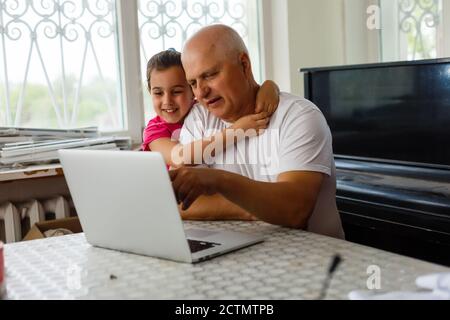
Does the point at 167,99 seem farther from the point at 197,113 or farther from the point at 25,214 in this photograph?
the point at 25,214

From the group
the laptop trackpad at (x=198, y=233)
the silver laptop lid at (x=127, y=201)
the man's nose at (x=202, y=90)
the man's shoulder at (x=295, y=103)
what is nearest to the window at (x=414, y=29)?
the man's shoulder at (x=295, y=103)

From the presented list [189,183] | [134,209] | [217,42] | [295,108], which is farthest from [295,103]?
[134,209]

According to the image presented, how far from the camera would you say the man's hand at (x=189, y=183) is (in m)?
1.21

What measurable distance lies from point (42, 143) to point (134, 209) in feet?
5.31

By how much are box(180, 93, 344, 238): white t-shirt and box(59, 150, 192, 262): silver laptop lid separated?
0.50m

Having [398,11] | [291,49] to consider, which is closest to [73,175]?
[291,49]

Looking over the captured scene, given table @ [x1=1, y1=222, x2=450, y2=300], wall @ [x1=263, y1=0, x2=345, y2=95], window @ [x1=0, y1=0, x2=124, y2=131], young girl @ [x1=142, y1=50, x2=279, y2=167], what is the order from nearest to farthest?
table @ [x1=1, y1=222, x2=450, y2=300]
young girl @ [x1=142, y1=50, x2=279, y2=167]
window @ [x1=0, y1=0, x2=124, y2=131]
wall @ [x1=263, y1=0, x2=345, y2=95]

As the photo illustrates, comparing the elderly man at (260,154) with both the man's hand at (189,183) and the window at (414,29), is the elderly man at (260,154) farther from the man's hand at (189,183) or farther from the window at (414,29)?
the window at (414,29)

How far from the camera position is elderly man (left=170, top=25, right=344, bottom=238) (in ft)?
4.52

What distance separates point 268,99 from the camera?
167 cm

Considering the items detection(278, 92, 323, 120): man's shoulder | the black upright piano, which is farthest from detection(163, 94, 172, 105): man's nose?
the black upright piano

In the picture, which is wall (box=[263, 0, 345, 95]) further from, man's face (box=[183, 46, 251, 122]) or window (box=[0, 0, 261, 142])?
man's face (box=[183, 46, 251, 122])

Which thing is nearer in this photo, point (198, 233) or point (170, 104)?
point (198, 233)
